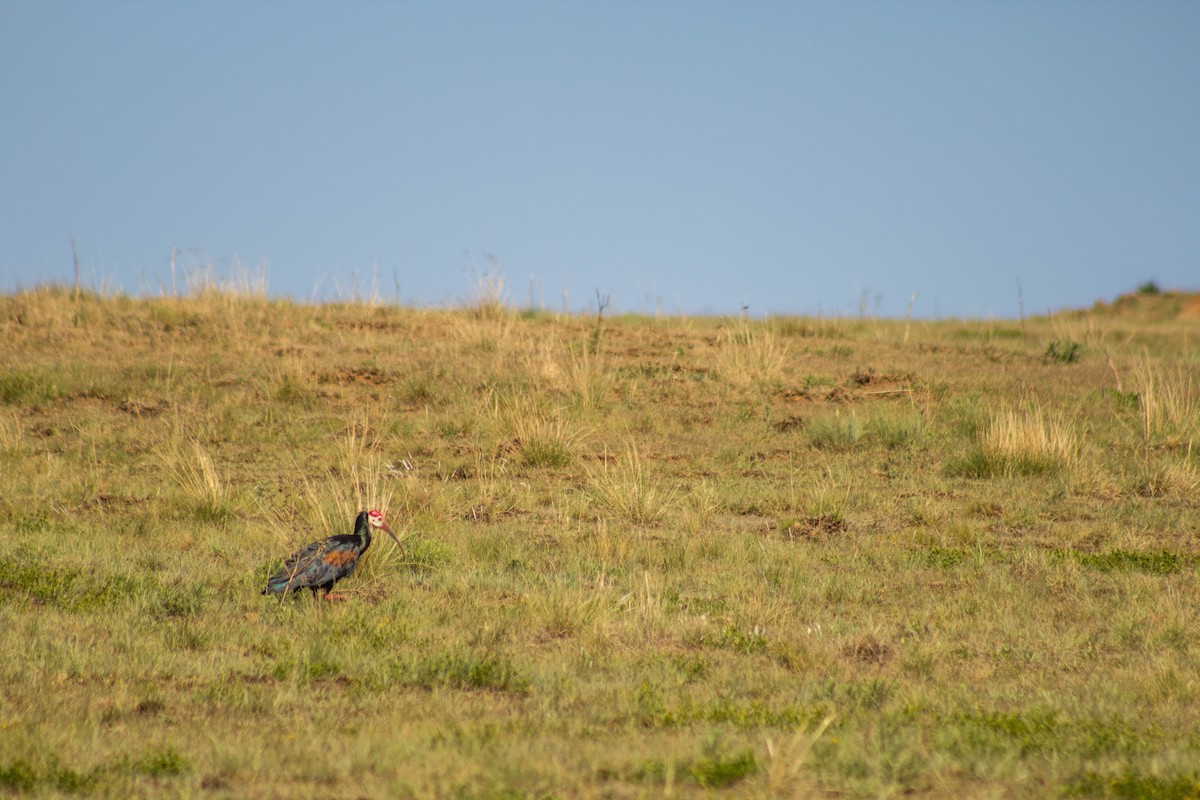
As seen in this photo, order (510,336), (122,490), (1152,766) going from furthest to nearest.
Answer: (510,336) < (122,490) < (1152,766)

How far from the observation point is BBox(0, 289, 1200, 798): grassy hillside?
4.73m

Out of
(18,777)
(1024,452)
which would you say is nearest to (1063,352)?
(1024,452)

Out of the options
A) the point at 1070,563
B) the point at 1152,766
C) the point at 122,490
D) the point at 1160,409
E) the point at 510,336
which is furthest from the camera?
the point at 510,336

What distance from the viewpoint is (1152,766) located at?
14.9ft

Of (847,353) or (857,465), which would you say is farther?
(847,353)

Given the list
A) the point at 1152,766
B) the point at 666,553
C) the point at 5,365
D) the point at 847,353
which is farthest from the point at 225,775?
the point at 847,353

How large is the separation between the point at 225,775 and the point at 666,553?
477 centimetres

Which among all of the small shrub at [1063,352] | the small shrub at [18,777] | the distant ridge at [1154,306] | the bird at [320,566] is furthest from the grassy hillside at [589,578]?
the distant ridge at [1154,306]

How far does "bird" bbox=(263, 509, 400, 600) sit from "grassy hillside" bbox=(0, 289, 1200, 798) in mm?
217

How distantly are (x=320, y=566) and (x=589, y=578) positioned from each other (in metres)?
1.91

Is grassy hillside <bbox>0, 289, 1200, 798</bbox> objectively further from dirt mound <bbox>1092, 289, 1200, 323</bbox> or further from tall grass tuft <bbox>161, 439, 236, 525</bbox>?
dirt mound <bbox>1092, 289, 1200, 323</bbox>

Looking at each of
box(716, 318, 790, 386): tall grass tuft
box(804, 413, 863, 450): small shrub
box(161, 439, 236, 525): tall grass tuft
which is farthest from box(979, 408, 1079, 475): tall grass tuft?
box(161, 439, 236, 525): tall grass tuft

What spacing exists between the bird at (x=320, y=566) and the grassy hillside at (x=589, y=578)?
0.22 meters

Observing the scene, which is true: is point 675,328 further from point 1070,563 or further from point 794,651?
point 794,651
